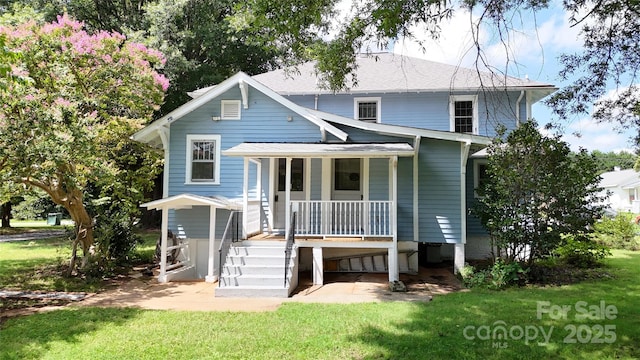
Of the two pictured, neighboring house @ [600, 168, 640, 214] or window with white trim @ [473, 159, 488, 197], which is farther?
neighboring house @ [600, 168, 640, 214]

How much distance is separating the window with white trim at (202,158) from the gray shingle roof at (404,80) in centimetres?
344

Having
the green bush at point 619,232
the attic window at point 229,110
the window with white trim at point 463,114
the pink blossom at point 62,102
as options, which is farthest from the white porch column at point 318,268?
the green bush at point 619,232

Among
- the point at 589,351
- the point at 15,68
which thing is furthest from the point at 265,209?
the point at 589,351

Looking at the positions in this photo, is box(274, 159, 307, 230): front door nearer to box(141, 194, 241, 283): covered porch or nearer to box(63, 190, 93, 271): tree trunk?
box(141, 194, 241, 283): covered porch

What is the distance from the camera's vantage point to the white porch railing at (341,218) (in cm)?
955

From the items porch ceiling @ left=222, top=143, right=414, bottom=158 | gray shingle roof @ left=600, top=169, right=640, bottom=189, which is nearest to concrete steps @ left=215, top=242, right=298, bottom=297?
porch ceiling @ left=222, top=143, right=414, bottom=158

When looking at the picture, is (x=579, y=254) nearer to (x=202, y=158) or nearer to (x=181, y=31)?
(x=202, y=158)

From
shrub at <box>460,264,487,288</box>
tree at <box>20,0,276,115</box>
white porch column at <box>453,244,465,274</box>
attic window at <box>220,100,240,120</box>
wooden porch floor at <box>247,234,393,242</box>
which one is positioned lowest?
shrub at <box>460,264,487,288</box>

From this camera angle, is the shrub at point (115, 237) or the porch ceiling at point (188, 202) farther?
the shrub at point (115, 237)

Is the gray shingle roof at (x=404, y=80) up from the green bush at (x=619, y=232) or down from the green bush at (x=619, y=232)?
up

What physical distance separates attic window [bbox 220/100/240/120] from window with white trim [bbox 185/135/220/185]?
25.8 inches

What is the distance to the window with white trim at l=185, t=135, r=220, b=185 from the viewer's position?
11.0 metres

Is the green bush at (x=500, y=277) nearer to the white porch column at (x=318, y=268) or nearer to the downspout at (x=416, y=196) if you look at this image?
the downspout at (x=416, y=196)

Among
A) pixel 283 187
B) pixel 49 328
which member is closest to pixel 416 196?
pixel 283 187
